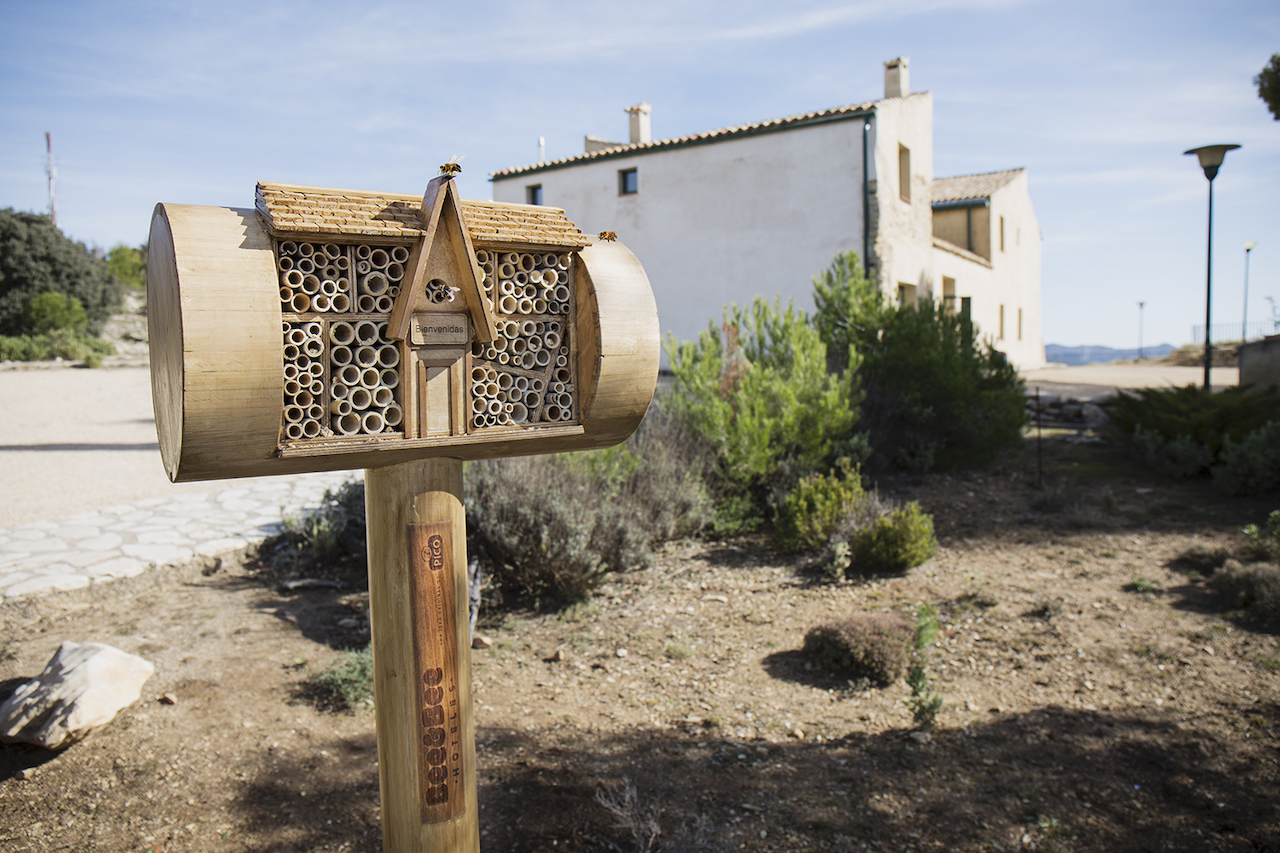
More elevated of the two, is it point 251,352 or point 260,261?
point 260,261

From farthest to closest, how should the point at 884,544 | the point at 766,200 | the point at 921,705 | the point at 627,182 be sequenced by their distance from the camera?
1. the point at 627,182
2. the point at 766,200
3. the point at 884,544
4. the point at 921,705

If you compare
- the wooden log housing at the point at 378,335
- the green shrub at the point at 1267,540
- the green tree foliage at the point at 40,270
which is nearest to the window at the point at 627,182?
the green shrub at the point at 1267,540

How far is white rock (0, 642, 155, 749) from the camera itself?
11.6 ft

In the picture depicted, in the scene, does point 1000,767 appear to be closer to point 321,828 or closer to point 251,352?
point 321,828

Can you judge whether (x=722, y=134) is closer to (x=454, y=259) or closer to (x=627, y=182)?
(x=627, y=182)

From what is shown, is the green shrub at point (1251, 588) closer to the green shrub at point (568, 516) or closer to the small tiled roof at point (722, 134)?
the green shrub at point (568, 516)

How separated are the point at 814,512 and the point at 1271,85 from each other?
8194 millimetres

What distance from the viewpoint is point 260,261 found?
1686mm

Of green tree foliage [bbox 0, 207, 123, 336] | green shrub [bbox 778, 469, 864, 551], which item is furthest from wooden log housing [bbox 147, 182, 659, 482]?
green tree foliage [bbox 0, 207, 123, 336]

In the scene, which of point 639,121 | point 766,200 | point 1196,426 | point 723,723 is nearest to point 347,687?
point 723,723

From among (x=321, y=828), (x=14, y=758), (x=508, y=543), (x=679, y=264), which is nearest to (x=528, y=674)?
(x=508, y=543)

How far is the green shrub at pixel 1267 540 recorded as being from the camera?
586 centimetres

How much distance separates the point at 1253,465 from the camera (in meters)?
7.76

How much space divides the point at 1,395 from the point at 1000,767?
62.4 feet
